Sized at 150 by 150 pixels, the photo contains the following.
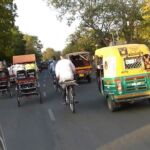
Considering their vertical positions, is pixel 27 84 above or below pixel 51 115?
above

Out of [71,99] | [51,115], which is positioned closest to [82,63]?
[71,99]

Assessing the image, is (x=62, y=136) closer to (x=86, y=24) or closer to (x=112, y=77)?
(x=112, y=77)

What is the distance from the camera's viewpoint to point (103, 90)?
16828 millimetres

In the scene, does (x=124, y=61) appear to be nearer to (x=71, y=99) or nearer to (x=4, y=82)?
(x=71, y=99)

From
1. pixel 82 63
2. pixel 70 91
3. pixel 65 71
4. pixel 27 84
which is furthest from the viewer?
pixel 82 63

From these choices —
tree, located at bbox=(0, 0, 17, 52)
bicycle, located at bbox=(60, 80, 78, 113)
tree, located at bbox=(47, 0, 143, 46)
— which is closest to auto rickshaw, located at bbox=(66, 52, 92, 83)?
bicycle, located at bbox=(60, 80, 78, 113)

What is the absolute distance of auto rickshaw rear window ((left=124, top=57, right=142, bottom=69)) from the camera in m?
15.9

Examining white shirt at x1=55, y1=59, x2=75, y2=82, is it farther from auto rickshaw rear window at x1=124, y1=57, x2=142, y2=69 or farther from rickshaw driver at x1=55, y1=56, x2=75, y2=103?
auto rickshaw rear window at x1=124, y1=57, x2=142, y2=69

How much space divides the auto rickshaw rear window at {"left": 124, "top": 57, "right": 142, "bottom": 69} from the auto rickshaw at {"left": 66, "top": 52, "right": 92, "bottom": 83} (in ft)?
61.4

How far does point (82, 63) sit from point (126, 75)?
2012 cm

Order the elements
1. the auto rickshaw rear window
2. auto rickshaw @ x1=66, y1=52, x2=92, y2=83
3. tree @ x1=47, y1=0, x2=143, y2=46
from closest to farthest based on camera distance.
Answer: the auto rickshaw rear window → auto rickshaw @ x1=66, y1=52, x2=92, y2=83 → tree @ x1=47, y1=0, x2=143, y2=46

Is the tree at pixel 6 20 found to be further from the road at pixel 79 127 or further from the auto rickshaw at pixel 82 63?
the road at pixel 79 127

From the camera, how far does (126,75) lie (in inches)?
616

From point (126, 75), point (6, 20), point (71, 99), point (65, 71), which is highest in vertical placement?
point (6, 20)
